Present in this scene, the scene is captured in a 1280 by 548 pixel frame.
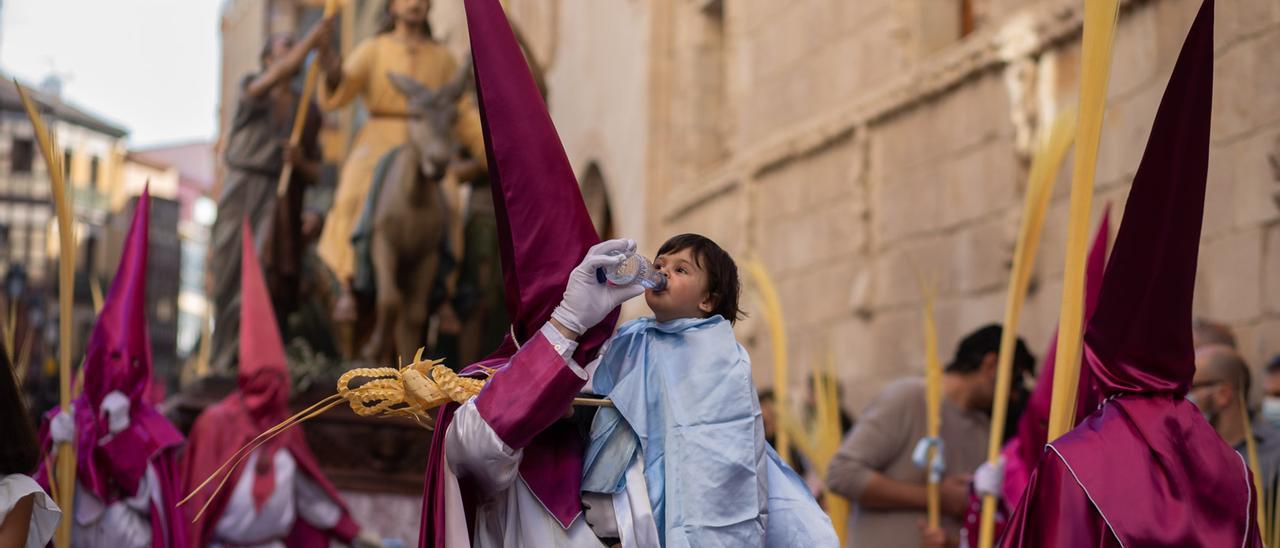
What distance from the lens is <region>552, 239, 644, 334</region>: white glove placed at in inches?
180

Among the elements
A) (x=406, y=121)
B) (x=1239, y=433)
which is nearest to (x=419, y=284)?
(x=406, y=121)

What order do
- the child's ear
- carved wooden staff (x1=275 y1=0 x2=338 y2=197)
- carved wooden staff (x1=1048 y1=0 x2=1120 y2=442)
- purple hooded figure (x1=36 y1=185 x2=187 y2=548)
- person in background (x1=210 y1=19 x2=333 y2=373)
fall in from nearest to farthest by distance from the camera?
1. the child's ear
2. carved wooden staff (x1=1048 y1=0 x2=1120 y2=442)
3. purple hooded figure (x1=36 y1=185 x2=187 y2=548)
4. carved wooden staff (x1=275 y1=0 x2=338 y2=197)
5. person in background (x1=210 y1=19 x2=333 y2=373)

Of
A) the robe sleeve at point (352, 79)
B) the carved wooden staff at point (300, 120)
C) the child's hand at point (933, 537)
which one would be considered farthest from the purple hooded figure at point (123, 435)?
the carved wooden staff at point (300, 120)

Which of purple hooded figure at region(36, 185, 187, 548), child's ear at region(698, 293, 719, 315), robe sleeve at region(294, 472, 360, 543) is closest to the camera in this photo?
child's ear at region(698, 293, 719, 315)

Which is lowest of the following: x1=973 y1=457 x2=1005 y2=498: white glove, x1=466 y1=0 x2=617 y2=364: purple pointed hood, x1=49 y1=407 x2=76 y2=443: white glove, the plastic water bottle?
x1=973 y1=457 x2=1005 y2=498: white glove

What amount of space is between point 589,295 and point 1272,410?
16.7 feet

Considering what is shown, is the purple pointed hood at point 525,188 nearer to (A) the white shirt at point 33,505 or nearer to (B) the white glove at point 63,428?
(A) the white shirt at point 33,505

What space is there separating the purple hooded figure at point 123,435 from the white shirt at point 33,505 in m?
2.26

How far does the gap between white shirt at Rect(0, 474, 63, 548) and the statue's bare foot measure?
7.27 meters

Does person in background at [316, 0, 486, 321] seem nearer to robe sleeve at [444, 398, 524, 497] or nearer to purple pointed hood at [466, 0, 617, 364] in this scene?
purple pointed hood at [466, 0, 617, 364]

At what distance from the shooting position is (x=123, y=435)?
772 centimetres

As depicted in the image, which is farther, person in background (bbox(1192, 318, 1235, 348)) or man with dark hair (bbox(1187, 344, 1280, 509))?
person in background (bbox(1192, 318, 1235, 348))

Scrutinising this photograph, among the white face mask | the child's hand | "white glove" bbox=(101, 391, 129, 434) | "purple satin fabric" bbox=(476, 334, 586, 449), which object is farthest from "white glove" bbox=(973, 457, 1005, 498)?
"white glove" bbox=(101, 391, 129, 434)

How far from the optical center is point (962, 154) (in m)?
14.2
